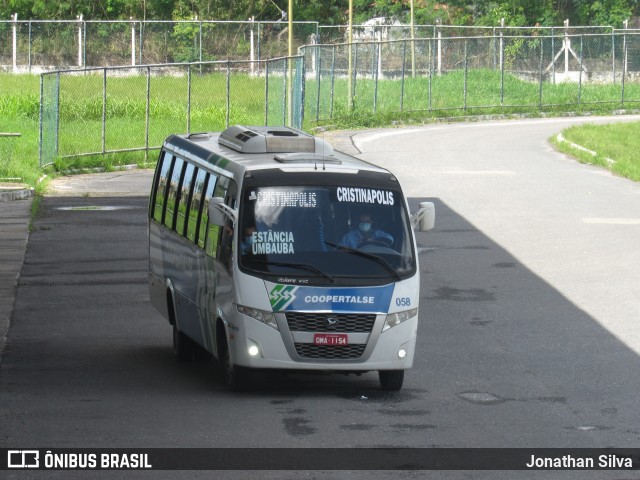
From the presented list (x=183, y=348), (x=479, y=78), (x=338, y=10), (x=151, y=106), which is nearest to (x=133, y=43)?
(x=479, y=78)

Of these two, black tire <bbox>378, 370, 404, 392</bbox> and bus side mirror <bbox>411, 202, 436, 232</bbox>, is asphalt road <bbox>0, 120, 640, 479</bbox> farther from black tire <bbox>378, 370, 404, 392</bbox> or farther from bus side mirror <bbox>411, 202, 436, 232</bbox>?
bus side mirror <bbox>411, 202, 436, 232</bbox>

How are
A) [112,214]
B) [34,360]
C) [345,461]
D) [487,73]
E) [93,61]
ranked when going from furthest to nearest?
[93,61], [487,73], [112,214], [34,360], [345,461]

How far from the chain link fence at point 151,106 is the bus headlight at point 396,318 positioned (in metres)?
19.9

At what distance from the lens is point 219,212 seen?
44.4 ft

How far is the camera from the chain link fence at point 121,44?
61.1 meters

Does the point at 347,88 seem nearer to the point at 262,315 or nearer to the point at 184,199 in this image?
the point at 184,199

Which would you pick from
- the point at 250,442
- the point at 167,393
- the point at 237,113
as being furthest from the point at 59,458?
the point at 237,113

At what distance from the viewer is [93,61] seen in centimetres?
6200

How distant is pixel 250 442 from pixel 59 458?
145cm

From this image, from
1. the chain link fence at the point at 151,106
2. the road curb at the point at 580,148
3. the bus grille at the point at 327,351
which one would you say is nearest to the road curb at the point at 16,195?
the chain link fence at the point at 151,106

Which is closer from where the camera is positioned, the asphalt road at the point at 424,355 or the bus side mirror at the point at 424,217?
the asphalt road at the point at 424,355

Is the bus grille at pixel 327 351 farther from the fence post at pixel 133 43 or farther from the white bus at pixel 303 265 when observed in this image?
the fence post at pixel 133 43

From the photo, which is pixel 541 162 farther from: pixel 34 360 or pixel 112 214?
pixel 34 360

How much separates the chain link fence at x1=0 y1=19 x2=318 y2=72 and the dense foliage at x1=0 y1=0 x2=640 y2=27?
894 centimetres
